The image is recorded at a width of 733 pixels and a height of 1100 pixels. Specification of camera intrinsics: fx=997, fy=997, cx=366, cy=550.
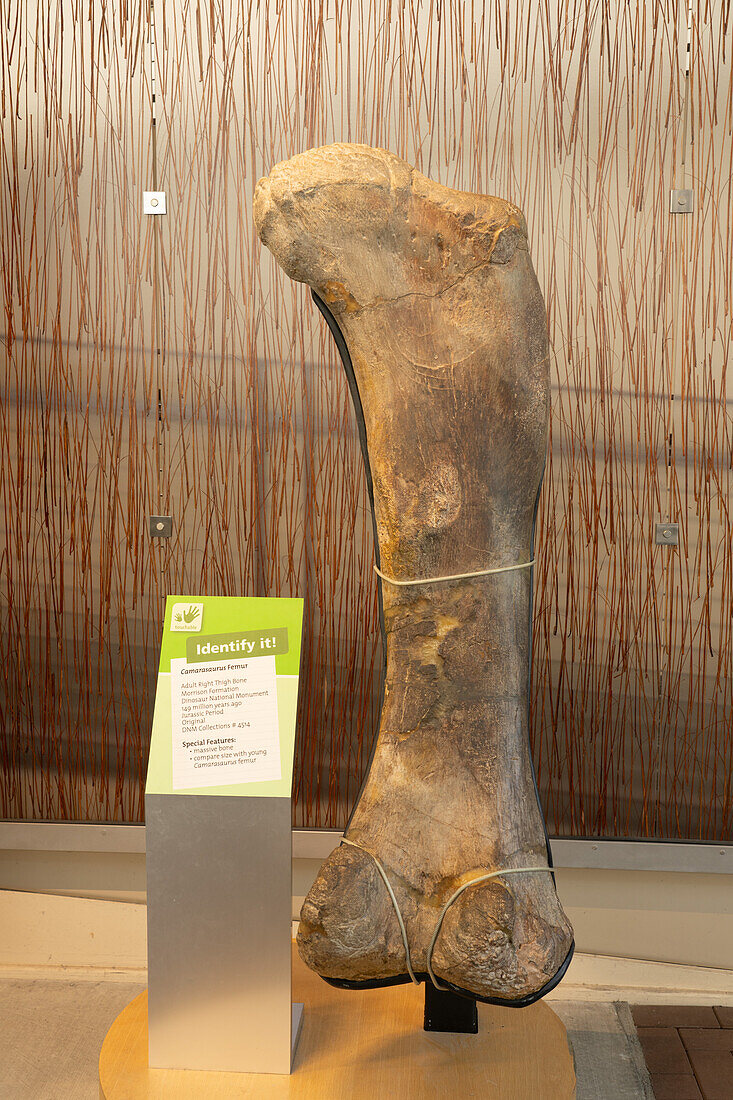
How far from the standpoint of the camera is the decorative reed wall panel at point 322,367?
8.84 ft

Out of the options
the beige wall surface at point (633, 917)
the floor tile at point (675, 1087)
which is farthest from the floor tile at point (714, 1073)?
the beige wall surface at point (633, 917)

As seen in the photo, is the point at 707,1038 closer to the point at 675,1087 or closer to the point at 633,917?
the point at 675,1087

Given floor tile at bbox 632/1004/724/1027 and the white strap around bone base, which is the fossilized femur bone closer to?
the white strap around bone base

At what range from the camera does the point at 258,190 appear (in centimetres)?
166

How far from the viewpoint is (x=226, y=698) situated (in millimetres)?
1832

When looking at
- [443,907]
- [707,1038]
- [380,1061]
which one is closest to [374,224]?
[443,907]

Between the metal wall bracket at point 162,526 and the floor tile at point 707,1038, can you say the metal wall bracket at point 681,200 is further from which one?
the floor tile at point 707,1038

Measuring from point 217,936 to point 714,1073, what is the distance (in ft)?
4.59

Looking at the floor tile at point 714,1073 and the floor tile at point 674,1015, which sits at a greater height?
the floor tile at point 714,1073

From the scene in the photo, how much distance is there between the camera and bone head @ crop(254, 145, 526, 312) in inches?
63.9

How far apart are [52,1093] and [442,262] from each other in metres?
2.05

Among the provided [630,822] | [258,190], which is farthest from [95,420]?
[630,822]

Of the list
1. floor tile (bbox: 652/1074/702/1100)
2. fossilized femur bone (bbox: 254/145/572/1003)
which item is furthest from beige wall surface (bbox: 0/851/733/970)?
fossilized femur bone (bbox: 254/145/572/1003)

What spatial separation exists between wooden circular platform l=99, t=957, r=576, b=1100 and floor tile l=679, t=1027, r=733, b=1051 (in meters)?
0.77
